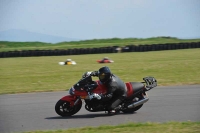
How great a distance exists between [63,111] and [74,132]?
7.26 feet

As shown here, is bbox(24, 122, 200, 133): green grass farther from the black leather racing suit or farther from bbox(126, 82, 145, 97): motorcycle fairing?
bbox(126, 82, 145, 97): motorcycle fairing

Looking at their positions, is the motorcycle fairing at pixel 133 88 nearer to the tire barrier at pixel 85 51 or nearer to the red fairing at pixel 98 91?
the red fairing at pixel 98 91

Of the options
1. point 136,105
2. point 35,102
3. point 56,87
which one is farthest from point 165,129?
point 56,87

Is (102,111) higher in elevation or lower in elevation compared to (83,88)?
lower

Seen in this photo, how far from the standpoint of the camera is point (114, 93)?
9.64 m

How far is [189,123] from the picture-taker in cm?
777

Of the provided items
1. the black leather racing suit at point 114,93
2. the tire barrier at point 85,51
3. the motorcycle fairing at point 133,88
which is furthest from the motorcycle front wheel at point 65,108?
the tire barrier at point 85,51

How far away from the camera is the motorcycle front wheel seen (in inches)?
371

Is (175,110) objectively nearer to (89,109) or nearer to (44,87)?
(89,109)

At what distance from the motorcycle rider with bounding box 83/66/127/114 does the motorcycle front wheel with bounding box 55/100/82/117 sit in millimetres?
593

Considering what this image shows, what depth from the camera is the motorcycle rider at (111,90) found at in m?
9.45

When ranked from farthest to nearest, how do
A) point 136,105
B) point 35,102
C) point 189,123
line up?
point 35,102
point 136,105
point 189,123

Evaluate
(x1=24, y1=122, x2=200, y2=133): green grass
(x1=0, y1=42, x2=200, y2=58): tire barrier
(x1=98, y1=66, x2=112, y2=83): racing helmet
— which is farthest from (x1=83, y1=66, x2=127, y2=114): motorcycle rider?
(x1=0, y1=42, x2=200, y2=58): tire barrier

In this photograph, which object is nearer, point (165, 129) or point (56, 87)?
point (165, 129)
